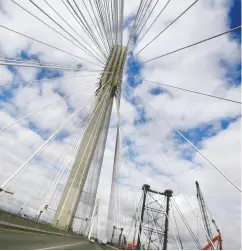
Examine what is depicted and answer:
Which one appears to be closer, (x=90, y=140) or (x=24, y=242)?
(x=24, y=242)

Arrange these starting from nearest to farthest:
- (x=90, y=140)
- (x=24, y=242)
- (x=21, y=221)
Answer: (x=24, y=242)
(x=21, y=221)
(x=90, y=140)

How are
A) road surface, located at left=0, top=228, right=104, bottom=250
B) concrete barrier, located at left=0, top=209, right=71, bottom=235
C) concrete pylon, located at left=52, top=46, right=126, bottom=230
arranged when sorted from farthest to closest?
concrete pylon, located at left=52, top=46, right=126, bottom=230 → concrete barrier, located at left=0, top=209, right=71, bottom=235 → road surface, located at left=0, top=228, right=104, bottom=250

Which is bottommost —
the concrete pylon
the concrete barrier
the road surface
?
the road surface

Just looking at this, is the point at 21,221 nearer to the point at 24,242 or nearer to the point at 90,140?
the point at 24,242

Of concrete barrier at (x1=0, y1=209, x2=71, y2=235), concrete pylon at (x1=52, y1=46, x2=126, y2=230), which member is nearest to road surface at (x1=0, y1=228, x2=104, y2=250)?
concrete barrier at (x1=0, y1=209, x2=71, y2=235)

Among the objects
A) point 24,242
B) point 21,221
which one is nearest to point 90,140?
point 21,221

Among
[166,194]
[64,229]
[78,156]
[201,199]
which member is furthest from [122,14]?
[201,199]

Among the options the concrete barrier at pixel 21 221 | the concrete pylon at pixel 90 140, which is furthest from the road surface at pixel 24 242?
the concrete pylon at pixel 90 140

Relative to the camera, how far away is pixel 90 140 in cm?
1750

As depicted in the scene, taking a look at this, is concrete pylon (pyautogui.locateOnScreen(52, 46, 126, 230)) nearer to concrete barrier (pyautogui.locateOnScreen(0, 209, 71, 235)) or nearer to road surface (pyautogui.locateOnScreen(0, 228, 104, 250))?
concrete barrier (pyautogui.locateOnScreen(0, 209, 71, 235))

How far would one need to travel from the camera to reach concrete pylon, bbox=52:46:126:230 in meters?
15.8

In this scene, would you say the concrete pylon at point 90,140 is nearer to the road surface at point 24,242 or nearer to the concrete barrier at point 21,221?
the concrete barrier at point 21,221

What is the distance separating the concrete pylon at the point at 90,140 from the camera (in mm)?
15820

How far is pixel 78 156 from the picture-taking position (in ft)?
56.3
